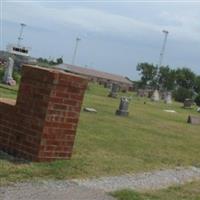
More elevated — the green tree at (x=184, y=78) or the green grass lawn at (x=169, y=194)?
the green tree at (x=184, y=78)

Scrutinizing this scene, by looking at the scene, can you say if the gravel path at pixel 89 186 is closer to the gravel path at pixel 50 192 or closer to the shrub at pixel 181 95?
the gravel path at pixel 50 192

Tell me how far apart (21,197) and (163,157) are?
16.4 feet

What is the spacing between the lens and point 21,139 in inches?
331

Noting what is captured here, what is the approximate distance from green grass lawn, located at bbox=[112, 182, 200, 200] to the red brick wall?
1467mm

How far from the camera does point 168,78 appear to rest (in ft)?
240

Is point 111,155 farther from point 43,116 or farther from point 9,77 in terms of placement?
point 9,77

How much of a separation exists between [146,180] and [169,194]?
745 millimetres

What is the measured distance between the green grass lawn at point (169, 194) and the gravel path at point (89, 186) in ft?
0.57

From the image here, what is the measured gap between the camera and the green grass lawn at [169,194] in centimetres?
721

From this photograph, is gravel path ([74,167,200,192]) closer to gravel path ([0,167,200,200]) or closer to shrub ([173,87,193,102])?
gravel path ([0,167,200,200])

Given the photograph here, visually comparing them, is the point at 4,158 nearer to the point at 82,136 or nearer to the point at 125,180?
the point at 125,180

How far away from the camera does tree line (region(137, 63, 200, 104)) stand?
70250 millimetres

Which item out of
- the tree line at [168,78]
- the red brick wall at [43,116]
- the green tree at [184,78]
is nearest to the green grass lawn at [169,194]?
the red brick wall at [43,116]

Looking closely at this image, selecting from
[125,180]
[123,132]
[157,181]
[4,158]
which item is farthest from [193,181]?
[123,132]
